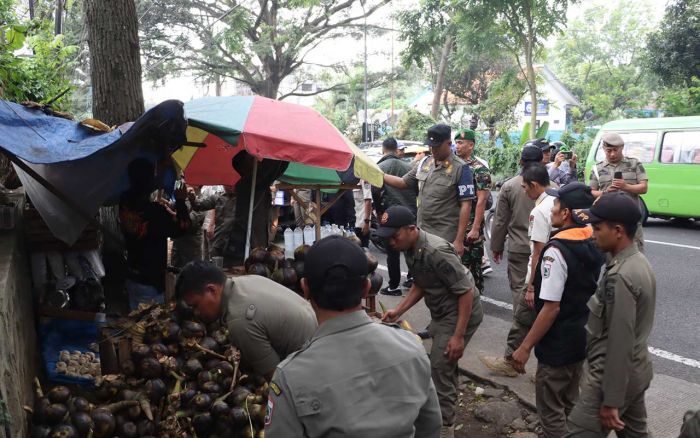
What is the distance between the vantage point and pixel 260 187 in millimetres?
5770

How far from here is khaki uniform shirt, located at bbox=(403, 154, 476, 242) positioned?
5.68 m

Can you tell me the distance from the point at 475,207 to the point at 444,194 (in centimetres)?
56

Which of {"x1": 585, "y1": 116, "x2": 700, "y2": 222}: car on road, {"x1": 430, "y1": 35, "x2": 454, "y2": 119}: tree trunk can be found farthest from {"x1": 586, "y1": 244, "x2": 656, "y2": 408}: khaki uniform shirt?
{"x1": 430, "y1": 35, "x2": 454, "y2": 119}: tree trunk

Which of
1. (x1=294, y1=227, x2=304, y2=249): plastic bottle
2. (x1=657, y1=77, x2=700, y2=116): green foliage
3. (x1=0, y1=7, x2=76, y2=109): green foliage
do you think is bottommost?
(x1=294, y1=227, x2=304, y2=249): plastic bottle

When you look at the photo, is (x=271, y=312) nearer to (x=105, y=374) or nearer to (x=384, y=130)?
(x=105, y=374)

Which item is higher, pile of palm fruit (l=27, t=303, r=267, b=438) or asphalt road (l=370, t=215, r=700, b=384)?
pile of palm fruit (l=27, t=303, r=267, b=438)

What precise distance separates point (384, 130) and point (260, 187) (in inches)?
1060

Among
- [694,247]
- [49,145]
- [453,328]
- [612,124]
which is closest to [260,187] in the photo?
[49,145]

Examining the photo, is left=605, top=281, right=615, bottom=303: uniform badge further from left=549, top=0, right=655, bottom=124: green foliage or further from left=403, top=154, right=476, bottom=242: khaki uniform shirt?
left=549, top=0, right=655, bottom=124: green foliage

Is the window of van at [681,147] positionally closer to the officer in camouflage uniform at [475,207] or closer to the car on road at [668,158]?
the car on road at [668,158]

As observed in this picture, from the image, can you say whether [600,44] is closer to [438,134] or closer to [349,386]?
[438,134]

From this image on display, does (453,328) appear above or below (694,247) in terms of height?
above

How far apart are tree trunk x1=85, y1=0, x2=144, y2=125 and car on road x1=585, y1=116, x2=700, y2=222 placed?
947cm

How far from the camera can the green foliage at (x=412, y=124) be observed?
26.0 meters
